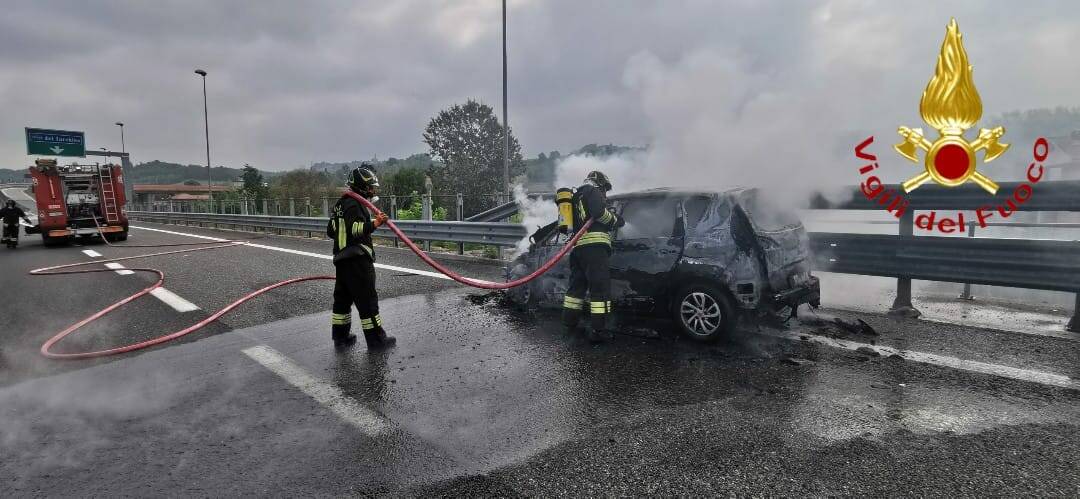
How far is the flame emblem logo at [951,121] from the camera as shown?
6.50 m

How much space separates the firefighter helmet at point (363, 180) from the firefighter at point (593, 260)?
187cm

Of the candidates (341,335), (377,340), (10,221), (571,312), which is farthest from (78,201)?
(571,312)

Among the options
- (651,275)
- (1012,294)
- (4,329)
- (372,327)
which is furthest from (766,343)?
(4,329)

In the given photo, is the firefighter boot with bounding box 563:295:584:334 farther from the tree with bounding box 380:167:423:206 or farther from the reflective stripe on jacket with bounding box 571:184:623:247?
the tree with bounding box 380:167:423:206

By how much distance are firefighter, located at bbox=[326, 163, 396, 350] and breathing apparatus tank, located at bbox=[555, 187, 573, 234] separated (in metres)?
1.62

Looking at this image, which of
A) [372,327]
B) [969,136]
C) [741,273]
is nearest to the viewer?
[741,273]

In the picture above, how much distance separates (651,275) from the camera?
496 centimetres

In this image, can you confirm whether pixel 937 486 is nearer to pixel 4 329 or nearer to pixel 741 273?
pixel 741 273

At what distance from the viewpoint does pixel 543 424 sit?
10.4 feet

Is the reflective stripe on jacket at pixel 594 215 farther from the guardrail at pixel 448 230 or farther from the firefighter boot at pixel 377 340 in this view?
the guardrail at pixel 448 230

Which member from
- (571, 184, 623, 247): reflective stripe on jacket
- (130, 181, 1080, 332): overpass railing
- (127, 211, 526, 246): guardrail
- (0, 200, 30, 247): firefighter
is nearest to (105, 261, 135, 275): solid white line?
(127, 211, 526, 246): guardrail

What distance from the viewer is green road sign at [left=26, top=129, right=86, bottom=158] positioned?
33.7 metres

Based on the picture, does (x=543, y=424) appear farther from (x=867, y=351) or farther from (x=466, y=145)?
(x=466, y=145)

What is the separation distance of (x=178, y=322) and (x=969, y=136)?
9.39m
